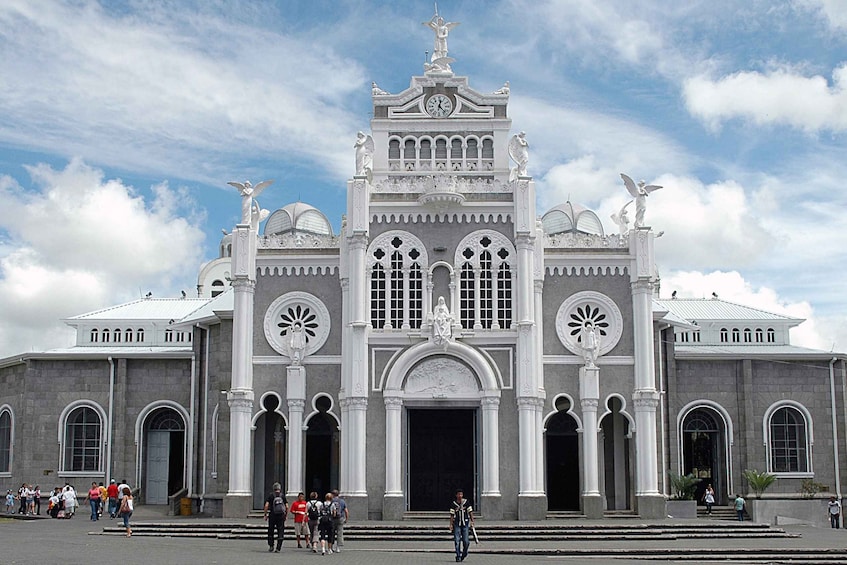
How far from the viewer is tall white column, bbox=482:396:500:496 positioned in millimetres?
38781

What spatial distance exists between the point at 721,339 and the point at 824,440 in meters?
7.33

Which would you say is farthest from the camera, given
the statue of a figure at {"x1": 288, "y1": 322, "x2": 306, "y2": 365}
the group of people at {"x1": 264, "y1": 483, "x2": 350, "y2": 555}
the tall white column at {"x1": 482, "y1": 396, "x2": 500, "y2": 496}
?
the statue of a figure at {"x1": 288, "y1": 322, "x2": 306, "y2": 365}

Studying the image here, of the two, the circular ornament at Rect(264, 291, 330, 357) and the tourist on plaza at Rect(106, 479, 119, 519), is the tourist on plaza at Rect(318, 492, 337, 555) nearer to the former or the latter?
the circular ornament at Rect(264, 291, 330, 357)

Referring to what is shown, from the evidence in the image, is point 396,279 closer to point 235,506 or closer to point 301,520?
point 235,506

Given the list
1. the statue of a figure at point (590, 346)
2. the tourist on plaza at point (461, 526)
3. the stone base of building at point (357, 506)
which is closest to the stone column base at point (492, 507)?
the stone base of building at point (357, 506)

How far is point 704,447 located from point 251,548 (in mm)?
23536

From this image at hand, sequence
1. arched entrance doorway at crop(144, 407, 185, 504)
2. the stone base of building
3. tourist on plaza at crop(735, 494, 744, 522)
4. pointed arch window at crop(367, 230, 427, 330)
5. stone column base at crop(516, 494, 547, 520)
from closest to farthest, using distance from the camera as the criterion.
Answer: stone column base at crop(516, 494, 547, 520)
the stone base of building
pointed arch window at crop(367, 230, 427, 330)
tourist on plaza at crop(735, 494, 744, 522)
arched entrance doorway at crop(144, 407, 185, 504)

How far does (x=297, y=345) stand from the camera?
40.5 metres

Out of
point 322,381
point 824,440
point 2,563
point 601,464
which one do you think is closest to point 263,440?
point 322,381

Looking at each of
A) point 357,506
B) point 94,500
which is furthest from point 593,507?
point 94,500

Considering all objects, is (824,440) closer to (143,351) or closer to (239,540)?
(239,540)

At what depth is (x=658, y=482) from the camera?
138ft

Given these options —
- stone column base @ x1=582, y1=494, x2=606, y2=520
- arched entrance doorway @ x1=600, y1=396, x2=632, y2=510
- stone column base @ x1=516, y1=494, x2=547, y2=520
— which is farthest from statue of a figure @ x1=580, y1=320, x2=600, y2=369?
stone column base @ x1=516, y1=494, x2=547, y2=520

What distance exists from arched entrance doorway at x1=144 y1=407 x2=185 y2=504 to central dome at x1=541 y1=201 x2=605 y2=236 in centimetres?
1867
